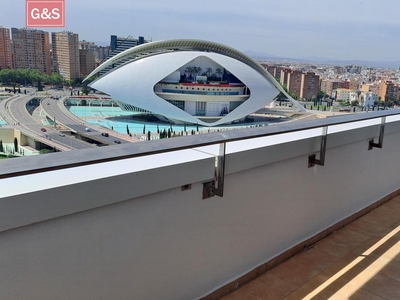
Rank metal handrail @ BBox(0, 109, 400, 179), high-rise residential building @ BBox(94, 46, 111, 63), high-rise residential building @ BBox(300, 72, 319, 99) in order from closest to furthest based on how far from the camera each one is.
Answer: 1. metal handrail @ BBox(0, 109, 400, 179)
2. high-rise residential building @ BBox(300, 72, 319, 99)
3. high-rise residential building @ BBox(94, 46, 111, 63)

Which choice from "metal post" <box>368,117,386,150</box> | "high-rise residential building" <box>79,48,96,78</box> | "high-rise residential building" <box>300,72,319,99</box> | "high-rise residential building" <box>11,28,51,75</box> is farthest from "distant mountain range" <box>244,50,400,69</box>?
"high-rise residential building" <box>79,48,96,78</box>

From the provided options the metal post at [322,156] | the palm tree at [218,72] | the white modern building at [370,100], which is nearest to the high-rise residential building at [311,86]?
the white modern building at [370,100]

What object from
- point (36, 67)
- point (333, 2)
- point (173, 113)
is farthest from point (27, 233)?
point (173, 113)

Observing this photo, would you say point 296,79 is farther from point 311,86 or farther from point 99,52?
point 99,52

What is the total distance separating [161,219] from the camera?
103 centimetres

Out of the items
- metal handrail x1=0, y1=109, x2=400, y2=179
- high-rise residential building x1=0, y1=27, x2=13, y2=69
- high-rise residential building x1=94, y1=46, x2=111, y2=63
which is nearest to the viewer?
metal handrail x1=0, y1=109, x2=400, y2=179

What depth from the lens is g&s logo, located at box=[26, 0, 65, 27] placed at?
3134 mm

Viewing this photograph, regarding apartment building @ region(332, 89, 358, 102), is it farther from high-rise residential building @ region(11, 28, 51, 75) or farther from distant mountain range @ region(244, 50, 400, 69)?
high-rise residential building @ region(11, 28, 51, 75)

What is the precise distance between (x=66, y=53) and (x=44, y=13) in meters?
7.41

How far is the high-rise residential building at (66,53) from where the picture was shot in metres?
10.1

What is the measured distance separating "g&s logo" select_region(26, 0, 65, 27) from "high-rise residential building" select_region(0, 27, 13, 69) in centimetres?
517

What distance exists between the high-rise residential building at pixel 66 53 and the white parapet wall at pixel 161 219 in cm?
981

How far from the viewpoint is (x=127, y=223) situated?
94 cm

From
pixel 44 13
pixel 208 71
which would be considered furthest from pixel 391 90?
pixel 208 71
